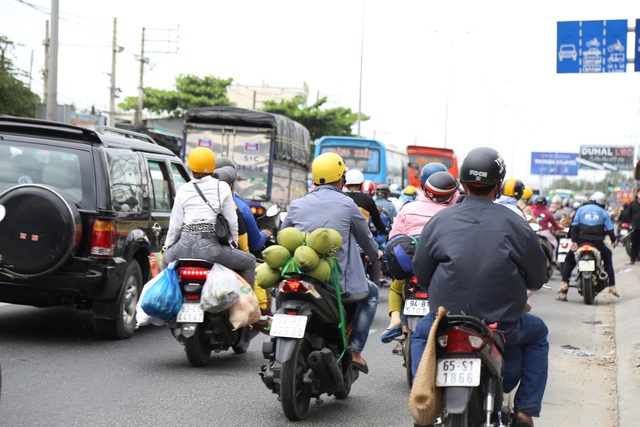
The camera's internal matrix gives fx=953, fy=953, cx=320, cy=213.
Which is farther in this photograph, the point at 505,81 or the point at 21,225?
the point at 505,81

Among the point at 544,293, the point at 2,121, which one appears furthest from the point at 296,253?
the point at 544,293

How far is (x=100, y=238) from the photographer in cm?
839

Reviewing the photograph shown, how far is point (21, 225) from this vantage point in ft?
26.3

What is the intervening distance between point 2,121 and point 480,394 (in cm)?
581

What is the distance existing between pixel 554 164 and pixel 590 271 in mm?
64991

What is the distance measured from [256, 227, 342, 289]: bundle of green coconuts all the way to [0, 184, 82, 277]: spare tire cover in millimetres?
2540

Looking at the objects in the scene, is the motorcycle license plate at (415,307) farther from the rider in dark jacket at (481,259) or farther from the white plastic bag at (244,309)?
the rider in dark jacket at (481,259)

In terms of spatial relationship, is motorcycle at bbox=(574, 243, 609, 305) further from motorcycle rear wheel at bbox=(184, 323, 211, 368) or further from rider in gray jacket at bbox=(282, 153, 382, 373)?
rider in gray jacket at bbox=(282, 153, 382, 373)

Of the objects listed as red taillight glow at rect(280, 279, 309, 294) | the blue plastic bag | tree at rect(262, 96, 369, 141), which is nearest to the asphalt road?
the blue plastic bag

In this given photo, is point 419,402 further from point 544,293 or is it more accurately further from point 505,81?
point 505,81

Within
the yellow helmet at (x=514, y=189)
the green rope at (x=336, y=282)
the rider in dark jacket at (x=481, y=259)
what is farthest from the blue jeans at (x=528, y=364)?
the yellow helmet at (x=514, y=189)

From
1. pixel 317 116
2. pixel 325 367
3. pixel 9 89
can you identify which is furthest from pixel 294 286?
pixel 317 116

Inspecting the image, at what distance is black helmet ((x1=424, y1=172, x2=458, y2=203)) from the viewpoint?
7.42m

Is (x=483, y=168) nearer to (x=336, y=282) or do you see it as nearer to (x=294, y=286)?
(x=294, y=286)
